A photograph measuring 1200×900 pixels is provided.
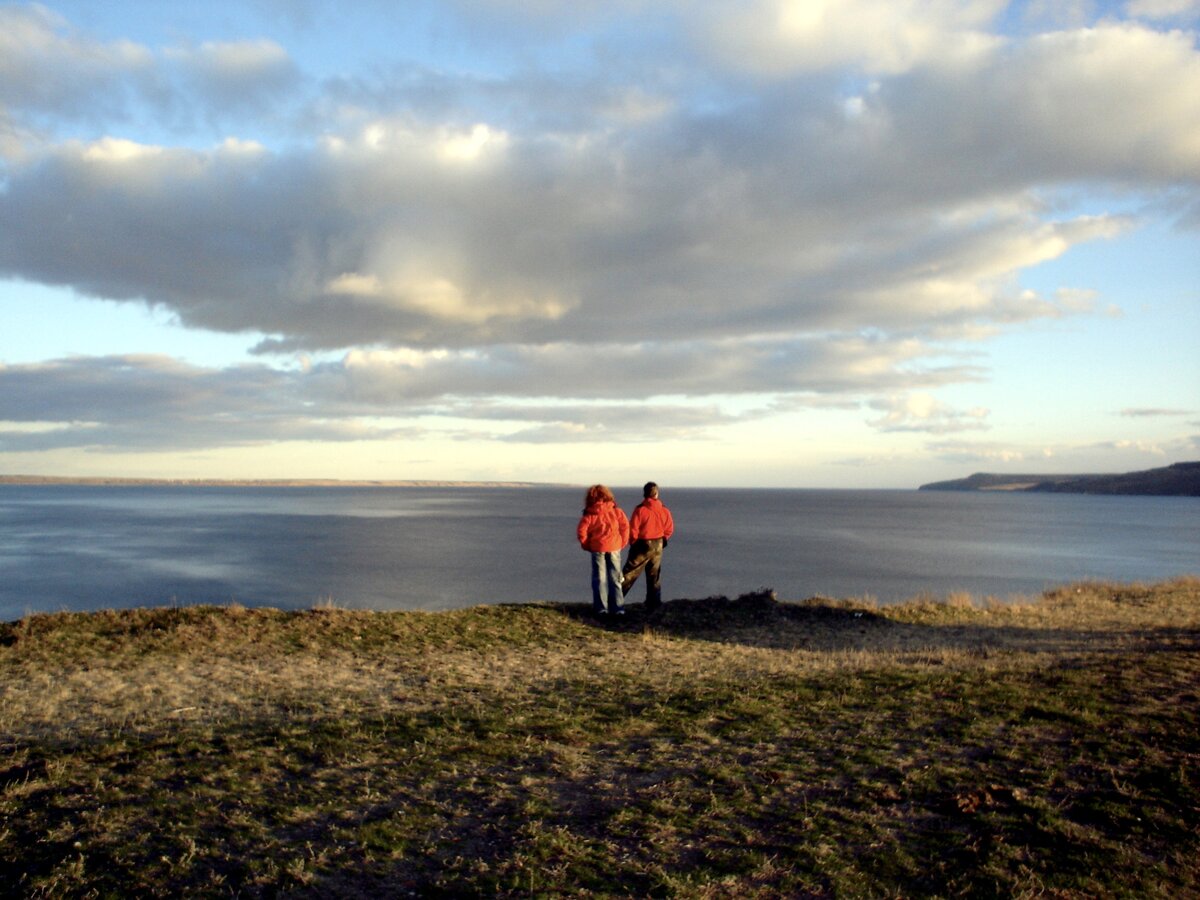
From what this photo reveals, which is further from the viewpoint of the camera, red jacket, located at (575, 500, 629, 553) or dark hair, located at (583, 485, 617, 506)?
dark hair, located at (583, 485, 617, 506)

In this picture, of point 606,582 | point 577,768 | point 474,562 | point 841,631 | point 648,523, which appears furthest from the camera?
point 474,562

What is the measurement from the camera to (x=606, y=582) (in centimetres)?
1503

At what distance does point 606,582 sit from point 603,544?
662 mm

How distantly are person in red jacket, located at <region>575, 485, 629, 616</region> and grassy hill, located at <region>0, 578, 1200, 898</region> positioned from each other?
2877mm

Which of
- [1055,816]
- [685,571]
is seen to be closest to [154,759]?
[1055,816]

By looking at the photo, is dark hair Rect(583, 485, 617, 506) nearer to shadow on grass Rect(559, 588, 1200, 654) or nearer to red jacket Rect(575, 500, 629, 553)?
red jacket Rect(575, 500, 629, 553)

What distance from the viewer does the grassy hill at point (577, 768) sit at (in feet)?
16.6

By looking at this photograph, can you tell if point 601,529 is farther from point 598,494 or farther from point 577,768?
point 577,768

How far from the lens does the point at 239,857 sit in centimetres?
517

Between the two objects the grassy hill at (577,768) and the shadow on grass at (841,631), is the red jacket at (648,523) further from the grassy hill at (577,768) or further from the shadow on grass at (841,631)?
the grassy hill at (577,768)

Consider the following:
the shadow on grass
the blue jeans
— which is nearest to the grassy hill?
the shadow on grass

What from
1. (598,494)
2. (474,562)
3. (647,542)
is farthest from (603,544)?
(474,562)

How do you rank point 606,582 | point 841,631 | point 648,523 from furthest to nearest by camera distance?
point 648,523, point 841,631, point 606,582

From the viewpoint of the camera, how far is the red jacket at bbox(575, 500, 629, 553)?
49.4 feet
